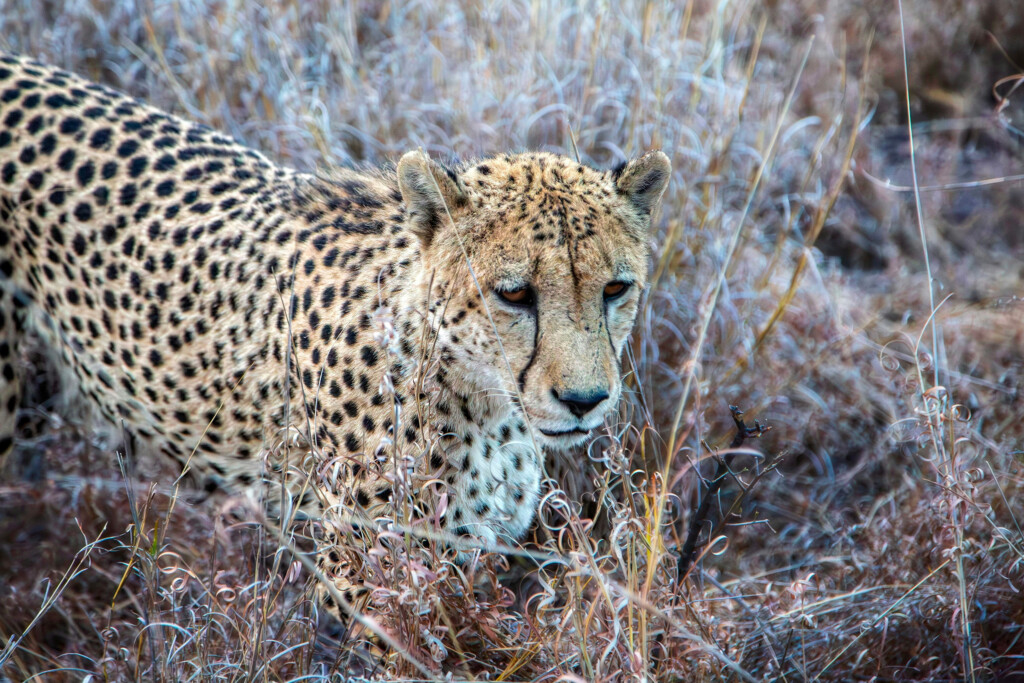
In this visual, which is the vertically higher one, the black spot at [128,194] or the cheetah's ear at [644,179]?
the cheetah's ear at [644,179]

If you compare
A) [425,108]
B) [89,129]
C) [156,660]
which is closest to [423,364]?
[156,660]

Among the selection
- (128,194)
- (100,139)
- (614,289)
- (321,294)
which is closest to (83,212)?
(128,194)

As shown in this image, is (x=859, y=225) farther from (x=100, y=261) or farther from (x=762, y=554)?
(x=100, y=261)

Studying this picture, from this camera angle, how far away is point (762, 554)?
3330mm

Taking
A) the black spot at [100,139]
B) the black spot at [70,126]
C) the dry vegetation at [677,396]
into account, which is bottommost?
the dry vegetation at [677,396]

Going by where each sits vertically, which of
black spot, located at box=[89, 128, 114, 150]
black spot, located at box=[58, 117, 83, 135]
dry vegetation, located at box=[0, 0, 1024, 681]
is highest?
black spot, located at box=[58, 117, 83, 135]

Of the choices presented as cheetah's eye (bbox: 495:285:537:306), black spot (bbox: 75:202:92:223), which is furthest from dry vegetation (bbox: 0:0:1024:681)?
black spot (bbox: 75:202:92:223)

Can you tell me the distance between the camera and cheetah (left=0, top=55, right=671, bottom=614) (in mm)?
2262

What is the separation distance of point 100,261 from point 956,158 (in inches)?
177

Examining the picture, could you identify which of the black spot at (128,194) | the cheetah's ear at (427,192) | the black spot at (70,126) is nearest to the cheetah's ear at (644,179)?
the cheetah's ear at (427,192)

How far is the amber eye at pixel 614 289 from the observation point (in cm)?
236

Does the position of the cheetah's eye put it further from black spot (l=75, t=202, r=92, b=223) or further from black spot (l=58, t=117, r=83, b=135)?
black spot (l=58, t=117, r=83, b=135)

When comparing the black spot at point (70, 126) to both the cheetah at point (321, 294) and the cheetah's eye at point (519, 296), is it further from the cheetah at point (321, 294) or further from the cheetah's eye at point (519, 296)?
the cheetah's eye at point (519, 296)

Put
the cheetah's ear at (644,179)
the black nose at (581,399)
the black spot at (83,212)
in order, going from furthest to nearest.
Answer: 1. the black spot at (83,212)
2. the cheetah's ear at (644,179)
3. the black nose at (581,399)
